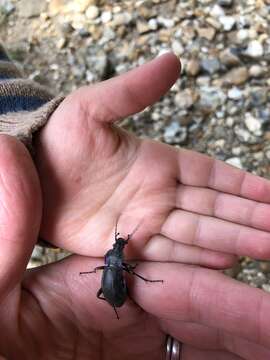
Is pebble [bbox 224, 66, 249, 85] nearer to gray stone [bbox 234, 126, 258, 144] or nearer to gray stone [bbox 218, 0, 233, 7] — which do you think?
gray stone [bbox 234, 126, 258, 144]

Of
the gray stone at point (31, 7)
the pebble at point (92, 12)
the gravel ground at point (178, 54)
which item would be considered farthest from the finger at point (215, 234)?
the gray stone at point (31, 7)

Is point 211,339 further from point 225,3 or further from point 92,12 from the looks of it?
point 92,12

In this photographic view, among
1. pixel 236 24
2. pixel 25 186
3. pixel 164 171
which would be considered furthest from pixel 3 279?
pixel 236 24

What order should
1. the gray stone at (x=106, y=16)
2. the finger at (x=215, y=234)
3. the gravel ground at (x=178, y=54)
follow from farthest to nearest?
the gray stone at (x=106, y=16) < the gravel ground at (x=178, y=54) < the finger at (x=215, y=234)

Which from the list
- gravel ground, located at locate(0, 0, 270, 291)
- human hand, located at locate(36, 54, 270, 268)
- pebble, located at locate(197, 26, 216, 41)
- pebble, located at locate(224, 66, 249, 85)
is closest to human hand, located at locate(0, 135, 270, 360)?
human hand, located at locate(36, 54, 270, 268)

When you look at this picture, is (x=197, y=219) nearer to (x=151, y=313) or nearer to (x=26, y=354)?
(x=151, y=313)

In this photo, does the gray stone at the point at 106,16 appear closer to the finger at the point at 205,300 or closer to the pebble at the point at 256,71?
the pebble at the point at 256,71
